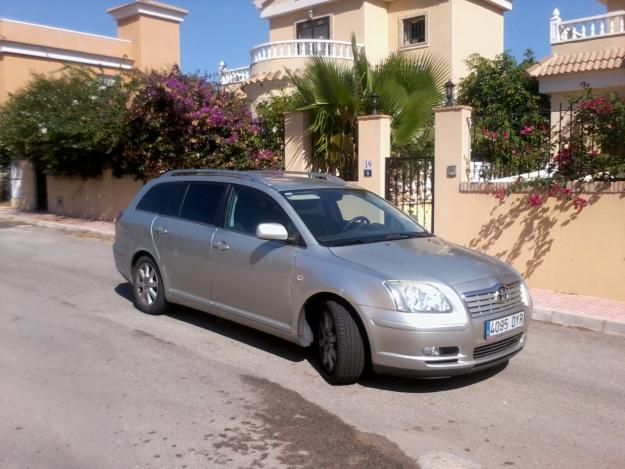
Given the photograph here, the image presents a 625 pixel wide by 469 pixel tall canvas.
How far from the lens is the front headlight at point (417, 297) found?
4.93 meters

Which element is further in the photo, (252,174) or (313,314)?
(252,174)

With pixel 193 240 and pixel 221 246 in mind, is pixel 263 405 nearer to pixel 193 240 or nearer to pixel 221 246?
pixel 221 246

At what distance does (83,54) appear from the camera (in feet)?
88.2

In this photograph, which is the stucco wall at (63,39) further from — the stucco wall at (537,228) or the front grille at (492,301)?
the front grille at (492,301)

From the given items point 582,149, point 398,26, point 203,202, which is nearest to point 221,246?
point 203,202

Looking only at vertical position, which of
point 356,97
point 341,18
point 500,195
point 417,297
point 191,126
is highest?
point 341,18

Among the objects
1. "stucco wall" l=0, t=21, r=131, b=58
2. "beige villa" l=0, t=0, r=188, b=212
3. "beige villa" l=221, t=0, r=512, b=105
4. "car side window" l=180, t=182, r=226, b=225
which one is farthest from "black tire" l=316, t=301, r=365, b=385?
"stucco wall" l=0, t=21, r=131, b=58

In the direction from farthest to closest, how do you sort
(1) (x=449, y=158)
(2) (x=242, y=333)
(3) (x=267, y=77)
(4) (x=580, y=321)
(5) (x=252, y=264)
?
(3) (x=267, y=77), (1) (x=449, y=158), (4) (x=580, y=321), (2) (x=242, y=333), (5) (x=252, y=264)

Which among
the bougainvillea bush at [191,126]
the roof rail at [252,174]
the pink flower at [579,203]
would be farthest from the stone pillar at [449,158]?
the bougainvillea bush at [191,126]

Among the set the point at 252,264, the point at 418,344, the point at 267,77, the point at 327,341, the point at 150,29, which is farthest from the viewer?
the point at 150,29

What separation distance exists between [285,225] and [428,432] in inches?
90.9

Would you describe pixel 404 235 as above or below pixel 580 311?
above

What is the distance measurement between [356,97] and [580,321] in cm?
622

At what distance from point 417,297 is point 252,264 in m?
1.72
